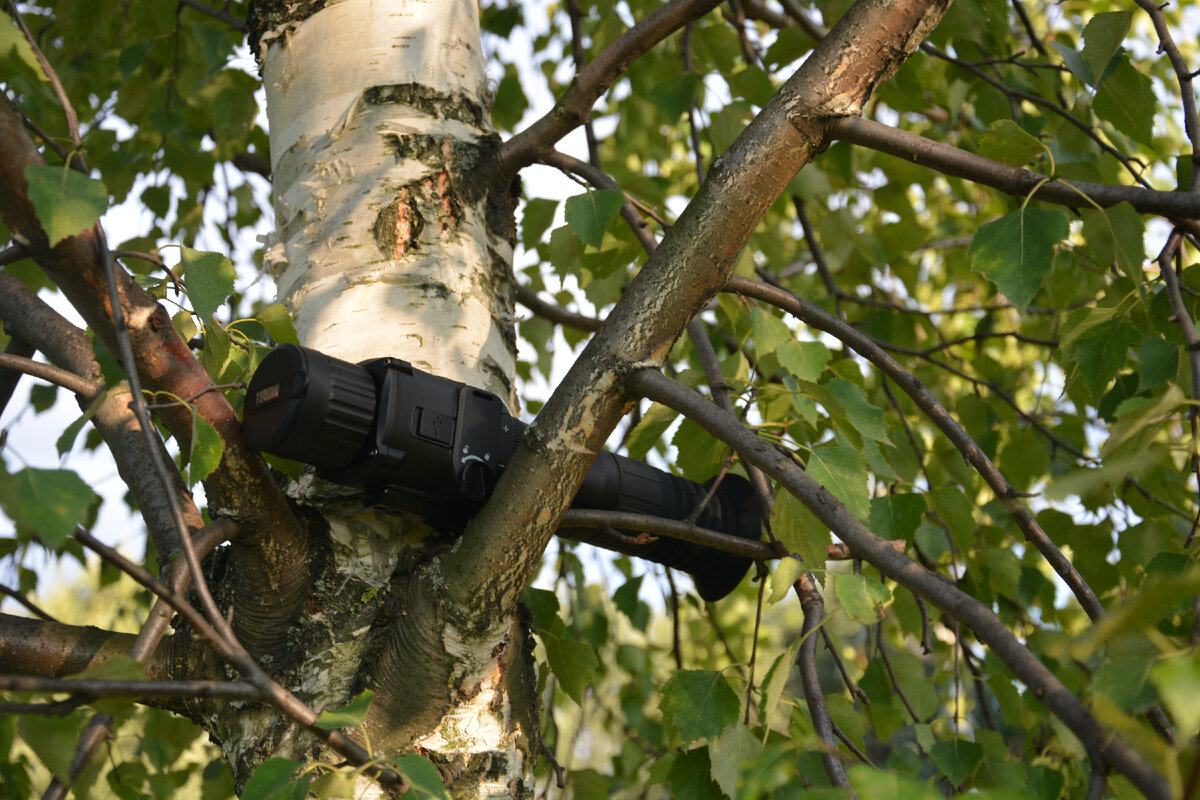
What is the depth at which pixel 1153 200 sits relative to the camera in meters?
0.73

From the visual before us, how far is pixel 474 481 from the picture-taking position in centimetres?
78

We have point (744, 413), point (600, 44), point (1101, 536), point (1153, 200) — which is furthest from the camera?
point (600, 44)

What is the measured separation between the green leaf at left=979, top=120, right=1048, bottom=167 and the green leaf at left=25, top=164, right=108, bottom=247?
73 cm

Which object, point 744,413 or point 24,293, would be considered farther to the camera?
point 744,413

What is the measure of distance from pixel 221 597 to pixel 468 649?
9.8 inches

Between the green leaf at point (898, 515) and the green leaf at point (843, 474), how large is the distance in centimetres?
39

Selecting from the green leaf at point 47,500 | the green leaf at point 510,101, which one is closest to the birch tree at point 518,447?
the green leaf at point 47,500

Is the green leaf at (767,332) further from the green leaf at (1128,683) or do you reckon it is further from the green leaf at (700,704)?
the green leaf at (1128,683)

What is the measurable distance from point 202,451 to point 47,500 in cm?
11

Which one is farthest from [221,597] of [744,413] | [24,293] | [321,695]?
[744,413]

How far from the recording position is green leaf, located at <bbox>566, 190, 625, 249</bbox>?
3.08 feet

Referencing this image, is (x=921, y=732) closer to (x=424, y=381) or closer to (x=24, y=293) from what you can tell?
(x=424, y=381)

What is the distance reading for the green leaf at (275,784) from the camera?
53cm

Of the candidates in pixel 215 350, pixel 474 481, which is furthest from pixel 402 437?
pixel 215 350
